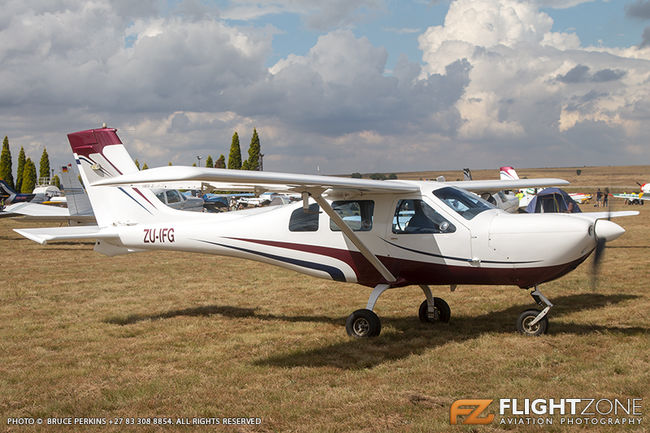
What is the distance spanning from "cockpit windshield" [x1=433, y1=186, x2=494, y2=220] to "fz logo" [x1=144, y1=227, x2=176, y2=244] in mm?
4510

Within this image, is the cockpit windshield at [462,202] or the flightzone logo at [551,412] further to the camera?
the cockpit windshield at [462,202]

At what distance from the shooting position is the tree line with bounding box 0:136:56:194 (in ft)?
265

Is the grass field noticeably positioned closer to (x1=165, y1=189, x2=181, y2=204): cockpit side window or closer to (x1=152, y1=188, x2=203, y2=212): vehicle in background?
(x1=152, y1=188, x2=203, y2=212): vehicle in background

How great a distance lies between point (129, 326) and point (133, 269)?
7542 millimetres

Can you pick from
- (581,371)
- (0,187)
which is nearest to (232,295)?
(581,371)

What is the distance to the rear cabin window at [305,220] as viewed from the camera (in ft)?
28.3

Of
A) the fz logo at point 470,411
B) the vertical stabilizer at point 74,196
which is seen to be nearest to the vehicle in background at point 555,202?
the vertical stabilizer at point 74,196

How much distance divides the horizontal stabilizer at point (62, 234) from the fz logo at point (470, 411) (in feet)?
22.7

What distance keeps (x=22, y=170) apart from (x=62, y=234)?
92938mm

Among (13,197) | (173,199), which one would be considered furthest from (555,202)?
(13,197)

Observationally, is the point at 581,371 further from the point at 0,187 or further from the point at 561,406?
the point at 0,187

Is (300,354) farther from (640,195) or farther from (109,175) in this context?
(640,195)

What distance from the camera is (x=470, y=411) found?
5.14 m

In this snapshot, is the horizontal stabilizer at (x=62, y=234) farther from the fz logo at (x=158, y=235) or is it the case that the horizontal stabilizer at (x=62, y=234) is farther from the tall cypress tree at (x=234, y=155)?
the tall cypress tree at (x=234, y=155)
